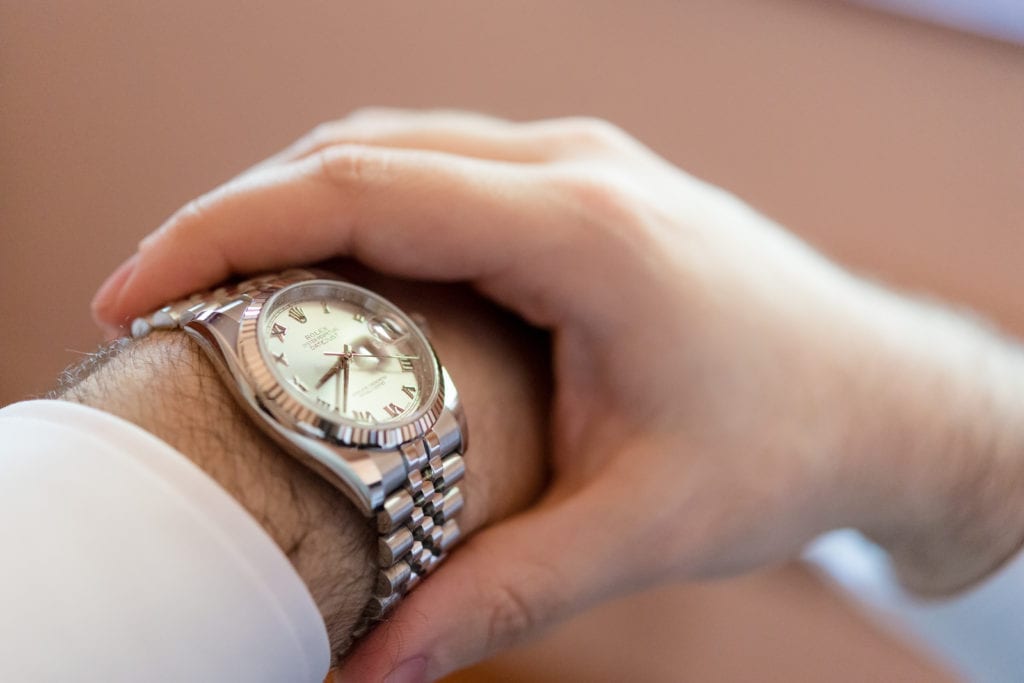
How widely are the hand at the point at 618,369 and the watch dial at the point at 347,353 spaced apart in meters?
0.05

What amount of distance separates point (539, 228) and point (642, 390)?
13 cm

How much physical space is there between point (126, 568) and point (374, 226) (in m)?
0.29

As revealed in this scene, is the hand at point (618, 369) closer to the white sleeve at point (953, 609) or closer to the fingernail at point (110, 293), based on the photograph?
the fingernail at point (110, 293)

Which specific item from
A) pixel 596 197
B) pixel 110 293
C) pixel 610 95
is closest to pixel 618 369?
pixel 596 197

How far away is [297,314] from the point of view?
54 cm

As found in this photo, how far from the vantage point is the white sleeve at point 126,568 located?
356 mm

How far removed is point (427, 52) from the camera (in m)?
1.13

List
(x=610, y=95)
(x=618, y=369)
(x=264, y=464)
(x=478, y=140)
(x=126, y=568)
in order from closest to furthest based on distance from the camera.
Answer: (x=126, y=568), (x=264, y=464), (x=618, y=369), (x=478, y=140), (x=610, y=95)

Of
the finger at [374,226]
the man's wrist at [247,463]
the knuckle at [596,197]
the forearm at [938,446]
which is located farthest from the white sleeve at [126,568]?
the forearm at [938,446]

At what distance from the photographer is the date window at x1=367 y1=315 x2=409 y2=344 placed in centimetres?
56

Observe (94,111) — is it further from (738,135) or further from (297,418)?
(297,418)

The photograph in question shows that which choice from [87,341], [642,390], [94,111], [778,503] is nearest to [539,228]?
[642,390]

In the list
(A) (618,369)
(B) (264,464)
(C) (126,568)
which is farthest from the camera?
(A) (618,369)

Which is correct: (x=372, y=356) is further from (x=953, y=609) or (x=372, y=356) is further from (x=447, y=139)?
(x=953, y=609)
